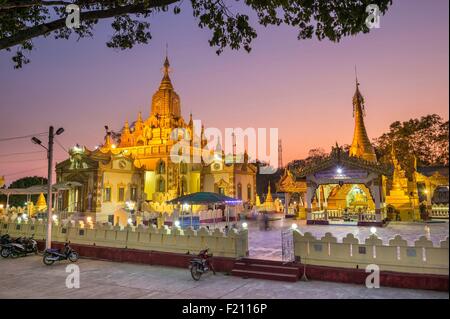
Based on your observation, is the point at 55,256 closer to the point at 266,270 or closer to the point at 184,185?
the point at 266,270

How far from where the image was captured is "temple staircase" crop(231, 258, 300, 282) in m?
9.96

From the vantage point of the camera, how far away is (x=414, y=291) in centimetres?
858

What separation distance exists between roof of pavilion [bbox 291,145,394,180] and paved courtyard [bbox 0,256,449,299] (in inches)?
540

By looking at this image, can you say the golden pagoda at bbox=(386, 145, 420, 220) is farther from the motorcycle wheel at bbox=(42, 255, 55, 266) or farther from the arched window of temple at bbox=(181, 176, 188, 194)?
the arched window of temple at bbox=(181, 176, 188, 194)

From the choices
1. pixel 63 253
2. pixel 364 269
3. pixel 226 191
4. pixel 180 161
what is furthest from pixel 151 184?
pixel 364 269

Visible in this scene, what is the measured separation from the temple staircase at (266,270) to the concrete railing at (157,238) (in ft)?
1.67

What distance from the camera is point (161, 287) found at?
9664 millimetres

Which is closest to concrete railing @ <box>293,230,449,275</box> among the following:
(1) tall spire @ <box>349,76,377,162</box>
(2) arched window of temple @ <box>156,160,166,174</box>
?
(1) tall spire @ <box>349,76,377,162</box>

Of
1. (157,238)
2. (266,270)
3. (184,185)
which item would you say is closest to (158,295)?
(266,270)

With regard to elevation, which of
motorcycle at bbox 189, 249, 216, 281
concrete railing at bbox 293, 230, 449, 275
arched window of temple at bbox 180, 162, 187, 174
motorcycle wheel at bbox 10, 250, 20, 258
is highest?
arched window of temple at bbox 180, 162, 187, 174

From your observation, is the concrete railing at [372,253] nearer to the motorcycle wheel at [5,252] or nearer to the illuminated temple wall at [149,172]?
the motorcycle wheel at [5,252]

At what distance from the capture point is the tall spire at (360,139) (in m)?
31.1

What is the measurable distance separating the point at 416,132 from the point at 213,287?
37.3 metres
